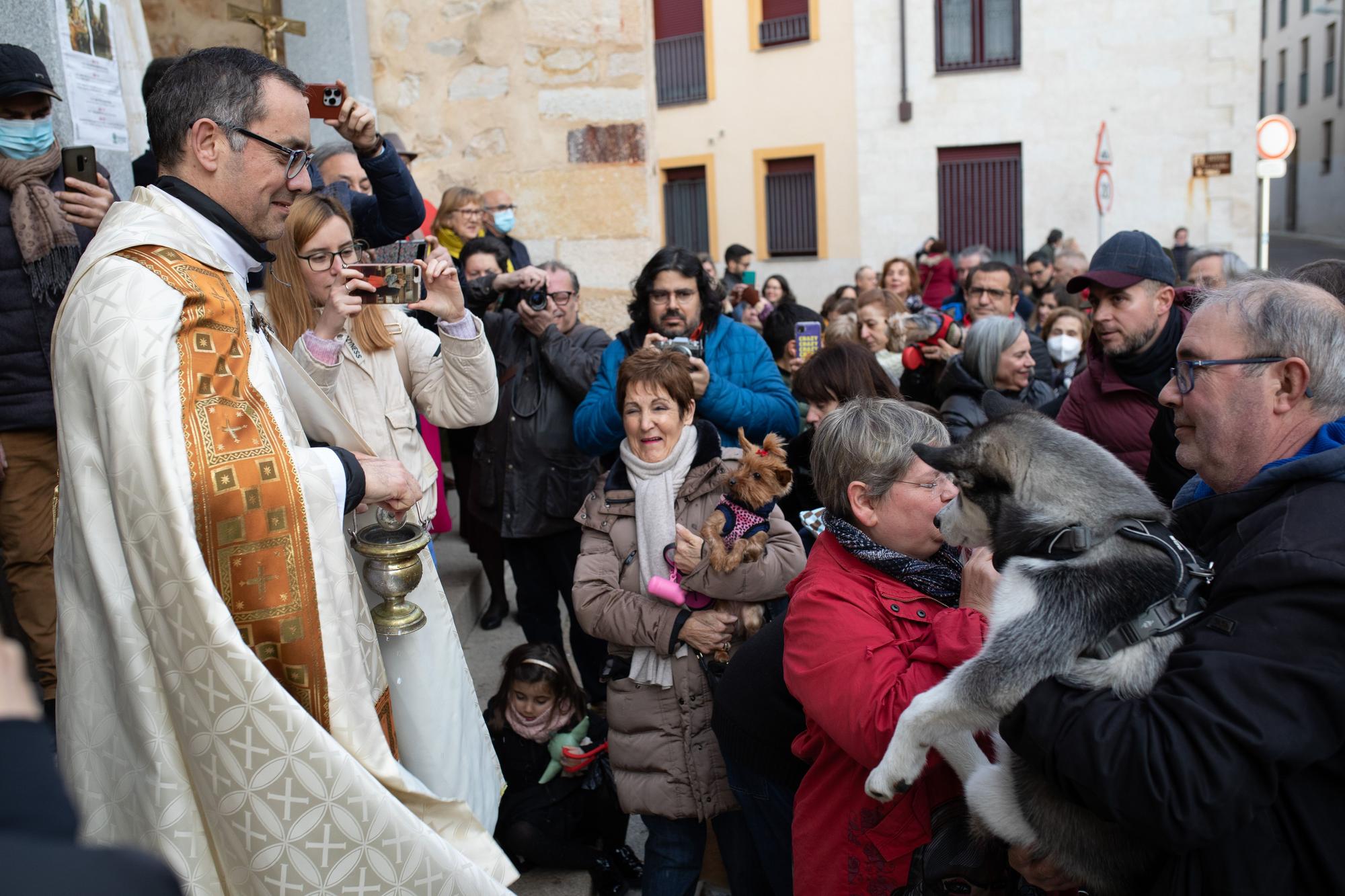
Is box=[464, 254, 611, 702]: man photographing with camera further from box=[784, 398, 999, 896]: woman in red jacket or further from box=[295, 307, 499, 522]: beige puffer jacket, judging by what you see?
box=[784, 398, 999, 896]: woman in red jacket

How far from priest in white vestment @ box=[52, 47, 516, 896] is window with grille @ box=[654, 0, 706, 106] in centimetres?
2087

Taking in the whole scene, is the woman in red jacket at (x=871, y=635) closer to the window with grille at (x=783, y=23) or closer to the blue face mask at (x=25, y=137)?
the blue face mask at (x=25, y=137)

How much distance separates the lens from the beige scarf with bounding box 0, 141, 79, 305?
348cm

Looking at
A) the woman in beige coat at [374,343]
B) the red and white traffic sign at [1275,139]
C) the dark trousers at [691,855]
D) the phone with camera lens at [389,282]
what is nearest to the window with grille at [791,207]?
the red and white traffic sign at [1275,139]

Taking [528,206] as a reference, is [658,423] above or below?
below

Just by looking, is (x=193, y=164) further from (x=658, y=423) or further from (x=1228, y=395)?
(x=1228, y=395)

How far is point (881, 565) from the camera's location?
7.66ft

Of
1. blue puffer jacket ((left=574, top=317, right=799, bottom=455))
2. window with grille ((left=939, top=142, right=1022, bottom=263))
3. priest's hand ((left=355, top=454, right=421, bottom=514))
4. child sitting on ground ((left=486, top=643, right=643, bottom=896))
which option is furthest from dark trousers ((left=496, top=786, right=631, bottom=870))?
window with grille ((left=939, top=142, right=1022, bottom=263))

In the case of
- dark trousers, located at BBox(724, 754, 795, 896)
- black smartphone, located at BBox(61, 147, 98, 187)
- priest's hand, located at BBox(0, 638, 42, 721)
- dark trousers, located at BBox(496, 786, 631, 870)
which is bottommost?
dark trousers, located at BBox(496, 786, 631, 870)

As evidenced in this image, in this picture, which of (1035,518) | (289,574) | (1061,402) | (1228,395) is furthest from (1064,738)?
(1061,402)

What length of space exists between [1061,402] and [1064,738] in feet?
9.14

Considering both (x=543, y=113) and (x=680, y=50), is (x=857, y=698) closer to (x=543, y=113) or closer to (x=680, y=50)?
(x=543, y=113)

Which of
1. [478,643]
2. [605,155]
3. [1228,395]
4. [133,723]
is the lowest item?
[478,643]

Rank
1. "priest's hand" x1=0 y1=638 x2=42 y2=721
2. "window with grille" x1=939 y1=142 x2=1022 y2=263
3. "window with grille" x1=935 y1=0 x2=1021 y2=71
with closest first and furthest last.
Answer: "priest's hand" x1=0 y1=638 x2=42 y2=721 → "window with grille" x1=935 y1=0 x2=1021 y2=71 → "window with grille" x1=939 y1=142 x2=1022 y2=263
